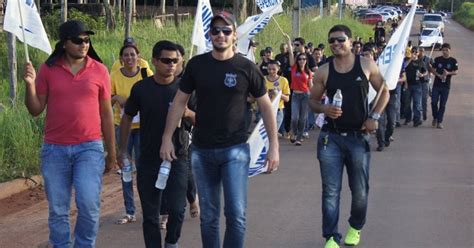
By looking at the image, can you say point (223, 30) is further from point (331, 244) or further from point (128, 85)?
point (128, 85)

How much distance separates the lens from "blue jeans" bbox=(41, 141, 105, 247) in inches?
224

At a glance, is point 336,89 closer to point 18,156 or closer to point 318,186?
point 318,186

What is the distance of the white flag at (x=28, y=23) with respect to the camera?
23.0 feet

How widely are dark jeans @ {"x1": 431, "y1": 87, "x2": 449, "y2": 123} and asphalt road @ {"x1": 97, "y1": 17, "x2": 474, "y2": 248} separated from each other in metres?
2.06

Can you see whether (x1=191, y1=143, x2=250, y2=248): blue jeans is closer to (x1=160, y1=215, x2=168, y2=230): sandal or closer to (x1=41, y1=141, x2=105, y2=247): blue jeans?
(x1=41, y1=141, x2=105, y2=247): blue jeans

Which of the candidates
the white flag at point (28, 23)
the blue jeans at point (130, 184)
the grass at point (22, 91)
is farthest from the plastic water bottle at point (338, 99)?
the grass at point (22, 91)

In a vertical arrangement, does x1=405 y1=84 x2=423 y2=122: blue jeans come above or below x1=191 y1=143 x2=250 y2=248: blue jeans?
below

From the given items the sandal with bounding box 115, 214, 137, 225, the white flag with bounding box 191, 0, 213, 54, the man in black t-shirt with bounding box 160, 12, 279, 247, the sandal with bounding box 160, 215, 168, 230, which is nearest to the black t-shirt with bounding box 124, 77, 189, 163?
the man in black t-shirt with bounding box 160, 12, 279, 247

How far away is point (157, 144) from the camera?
6113 mm

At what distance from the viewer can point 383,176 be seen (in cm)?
1063

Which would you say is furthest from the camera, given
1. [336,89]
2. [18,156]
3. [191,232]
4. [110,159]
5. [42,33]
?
[18,156]

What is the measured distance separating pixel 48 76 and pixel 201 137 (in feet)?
3.95

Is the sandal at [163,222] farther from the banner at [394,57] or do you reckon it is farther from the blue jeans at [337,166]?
the banner at [394,57]

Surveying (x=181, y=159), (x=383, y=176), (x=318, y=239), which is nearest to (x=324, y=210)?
(x=318, y=239)
